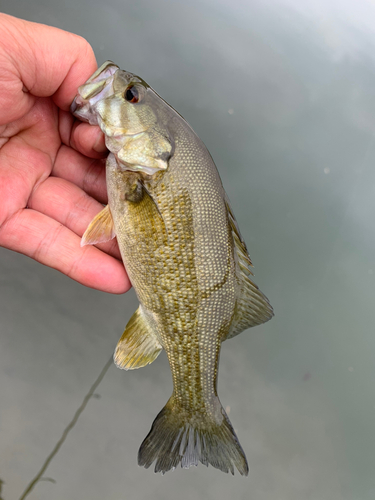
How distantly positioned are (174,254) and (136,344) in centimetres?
41

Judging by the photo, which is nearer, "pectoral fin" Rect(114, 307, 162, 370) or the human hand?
the human hand

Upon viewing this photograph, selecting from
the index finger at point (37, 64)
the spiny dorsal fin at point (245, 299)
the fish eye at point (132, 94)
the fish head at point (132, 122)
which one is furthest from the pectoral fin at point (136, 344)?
the index finger at point (37, 64)

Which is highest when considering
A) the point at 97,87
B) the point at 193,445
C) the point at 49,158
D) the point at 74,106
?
the point at 97,87

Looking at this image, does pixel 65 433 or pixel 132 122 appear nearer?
pixel 132 122

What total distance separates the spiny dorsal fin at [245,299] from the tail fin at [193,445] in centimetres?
35

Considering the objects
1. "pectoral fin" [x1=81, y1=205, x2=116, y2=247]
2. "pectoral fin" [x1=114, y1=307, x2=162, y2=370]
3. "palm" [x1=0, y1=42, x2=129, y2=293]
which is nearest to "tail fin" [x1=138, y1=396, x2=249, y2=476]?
"pectoral fin" [x1=114, y1=307, x2=162, y2=370]

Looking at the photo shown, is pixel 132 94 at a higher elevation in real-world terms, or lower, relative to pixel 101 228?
higher

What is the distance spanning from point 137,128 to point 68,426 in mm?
1766

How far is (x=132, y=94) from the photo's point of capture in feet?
3.35

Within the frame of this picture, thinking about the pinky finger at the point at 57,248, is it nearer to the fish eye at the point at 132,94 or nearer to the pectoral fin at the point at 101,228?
the pectoral fin at the point at 101,228

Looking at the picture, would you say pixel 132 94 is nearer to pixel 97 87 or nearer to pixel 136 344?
pixel 97 87

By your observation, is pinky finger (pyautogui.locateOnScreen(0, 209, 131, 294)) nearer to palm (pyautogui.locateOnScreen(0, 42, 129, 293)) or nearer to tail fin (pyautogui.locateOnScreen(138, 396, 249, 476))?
palm (pyautogui.locateOnScreen(0, 42, 129, 293))

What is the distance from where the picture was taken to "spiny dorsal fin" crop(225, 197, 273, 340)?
112 cm

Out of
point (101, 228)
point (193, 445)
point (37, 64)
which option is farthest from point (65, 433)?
point (37, 64)
